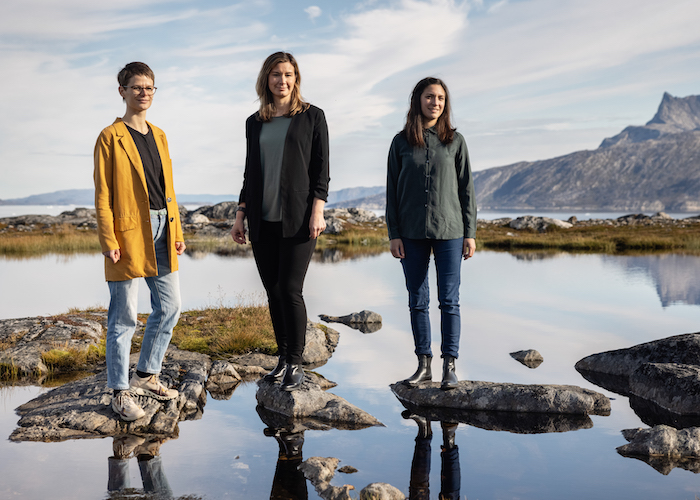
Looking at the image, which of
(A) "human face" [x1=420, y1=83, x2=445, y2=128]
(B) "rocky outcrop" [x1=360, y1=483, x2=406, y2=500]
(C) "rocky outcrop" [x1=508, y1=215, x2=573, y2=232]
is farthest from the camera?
(C) "rocky outcrop" [x1=508, y1=215, x2=573, y2=232]

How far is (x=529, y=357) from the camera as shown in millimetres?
7039

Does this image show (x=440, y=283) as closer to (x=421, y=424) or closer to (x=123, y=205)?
(x=421, y=424)

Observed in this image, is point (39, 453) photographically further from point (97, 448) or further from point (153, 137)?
point (153, 137)

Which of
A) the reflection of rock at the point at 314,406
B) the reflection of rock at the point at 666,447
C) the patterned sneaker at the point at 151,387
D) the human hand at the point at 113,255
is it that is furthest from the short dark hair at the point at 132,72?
the reflection of rock at the point at 666,447

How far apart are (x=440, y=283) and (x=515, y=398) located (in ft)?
4.21

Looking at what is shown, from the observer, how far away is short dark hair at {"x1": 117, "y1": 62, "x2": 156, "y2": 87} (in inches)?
160

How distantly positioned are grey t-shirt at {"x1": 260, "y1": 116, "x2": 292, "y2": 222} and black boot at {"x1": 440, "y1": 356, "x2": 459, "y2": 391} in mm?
2124

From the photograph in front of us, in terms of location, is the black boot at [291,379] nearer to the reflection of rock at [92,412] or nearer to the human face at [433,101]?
the reflection of rock at [92,412]

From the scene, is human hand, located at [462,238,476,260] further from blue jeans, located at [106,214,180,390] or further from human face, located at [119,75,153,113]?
human face, located at [119,75,153,113]

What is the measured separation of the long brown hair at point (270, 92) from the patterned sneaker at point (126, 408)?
2.62 m

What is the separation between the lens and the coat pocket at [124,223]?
407cm

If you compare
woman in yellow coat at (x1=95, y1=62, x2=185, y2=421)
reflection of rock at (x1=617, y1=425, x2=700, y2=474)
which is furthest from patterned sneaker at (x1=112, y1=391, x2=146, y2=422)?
reflection of rock at (x1=617, y1=425, x2=700, y2=474)

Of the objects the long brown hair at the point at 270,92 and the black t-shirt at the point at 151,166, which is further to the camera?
the long brown hair at the point at 270,92

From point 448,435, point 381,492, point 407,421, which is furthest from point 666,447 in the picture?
point 381,492
